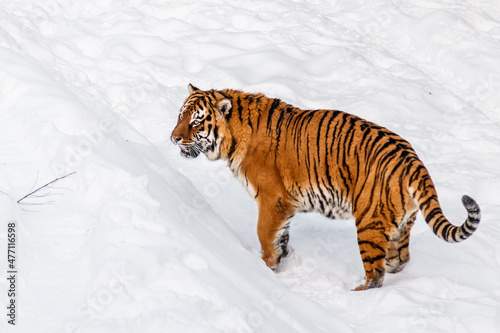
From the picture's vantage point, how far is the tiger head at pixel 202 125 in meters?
5.52

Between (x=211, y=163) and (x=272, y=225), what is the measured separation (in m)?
1.48

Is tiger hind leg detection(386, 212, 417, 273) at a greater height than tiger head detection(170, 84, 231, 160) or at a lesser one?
lesser

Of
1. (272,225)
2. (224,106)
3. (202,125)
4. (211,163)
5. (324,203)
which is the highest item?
(224,106)

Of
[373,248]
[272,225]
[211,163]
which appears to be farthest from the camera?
[211,163]

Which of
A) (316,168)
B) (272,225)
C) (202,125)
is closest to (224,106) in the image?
(202,125)

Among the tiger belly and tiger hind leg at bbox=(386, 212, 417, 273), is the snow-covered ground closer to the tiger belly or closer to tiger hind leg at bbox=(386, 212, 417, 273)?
tiger hind leg at bbox=(386, 212, 417, 273)

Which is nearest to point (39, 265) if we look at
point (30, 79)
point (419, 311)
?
point (30, 79)

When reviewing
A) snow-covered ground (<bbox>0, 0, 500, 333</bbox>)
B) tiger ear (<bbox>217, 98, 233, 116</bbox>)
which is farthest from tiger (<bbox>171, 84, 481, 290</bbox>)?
snow-covered ground (<bbox>0, 0, 500, 333</bbox>)

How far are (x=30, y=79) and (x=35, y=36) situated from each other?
3116mm

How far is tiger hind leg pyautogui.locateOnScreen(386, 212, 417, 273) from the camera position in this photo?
515 cm

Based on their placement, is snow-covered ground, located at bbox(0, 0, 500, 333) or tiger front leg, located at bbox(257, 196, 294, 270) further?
tiger front leg, located at bbox(257, 196, 294, 270)

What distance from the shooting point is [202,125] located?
554cm

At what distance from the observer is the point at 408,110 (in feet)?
25.0

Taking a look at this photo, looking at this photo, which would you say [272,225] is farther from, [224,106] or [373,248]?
[224,106]
